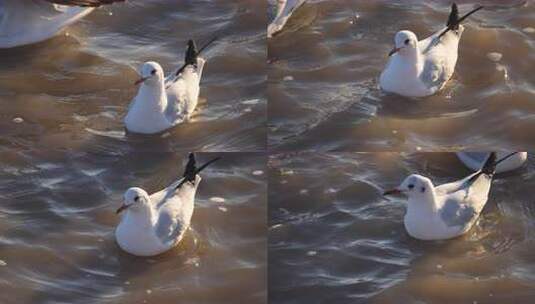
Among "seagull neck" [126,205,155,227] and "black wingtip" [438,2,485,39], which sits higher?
"black wingtip" [438,2,485,39]

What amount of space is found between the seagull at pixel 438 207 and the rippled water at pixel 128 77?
1.39 m

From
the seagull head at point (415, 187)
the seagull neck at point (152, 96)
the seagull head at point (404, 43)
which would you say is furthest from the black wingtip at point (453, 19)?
the seagull neck at point (152, 96)

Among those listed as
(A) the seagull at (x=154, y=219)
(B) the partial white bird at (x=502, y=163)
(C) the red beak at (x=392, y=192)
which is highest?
(C) the red beak at (x=392, y=192)

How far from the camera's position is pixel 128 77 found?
10312 millimetres

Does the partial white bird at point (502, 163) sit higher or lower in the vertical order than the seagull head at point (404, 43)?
lower

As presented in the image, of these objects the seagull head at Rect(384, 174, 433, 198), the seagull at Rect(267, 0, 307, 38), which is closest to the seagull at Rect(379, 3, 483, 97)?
the seagull at Rect(267, 0, 307, 38)

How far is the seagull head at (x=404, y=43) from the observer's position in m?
9.77

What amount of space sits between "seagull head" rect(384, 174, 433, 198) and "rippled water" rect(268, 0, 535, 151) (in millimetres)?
958

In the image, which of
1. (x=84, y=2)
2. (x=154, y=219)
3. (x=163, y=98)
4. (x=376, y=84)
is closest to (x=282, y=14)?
(x=376, y=84)

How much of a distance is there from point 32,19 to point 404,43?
296cm

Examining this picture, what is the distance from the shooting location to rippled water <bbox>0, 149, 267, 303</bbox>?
26.3ft

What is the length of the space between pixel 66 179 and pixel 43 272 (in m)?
1.04

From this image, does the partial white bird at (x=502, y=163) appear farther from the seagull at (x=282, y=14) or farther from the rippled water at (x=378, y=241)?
the seagull at (x=282, y=14)

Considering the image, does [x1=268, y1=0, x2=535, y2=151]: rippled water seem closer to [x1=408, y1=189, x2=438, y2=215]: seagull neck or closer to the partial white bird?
the partial white bird
